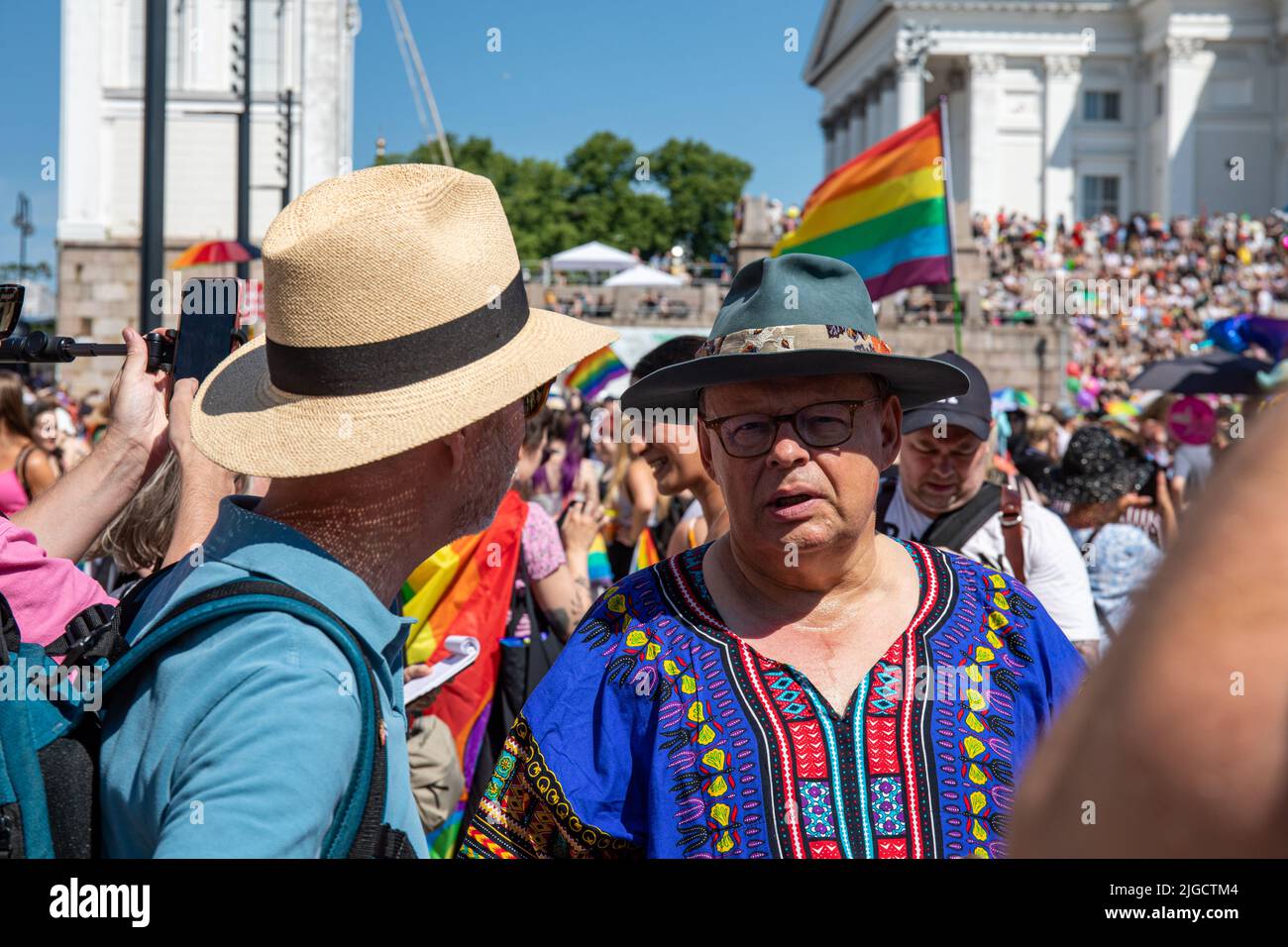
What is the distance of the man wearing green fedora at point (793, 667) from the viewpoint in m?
2.26

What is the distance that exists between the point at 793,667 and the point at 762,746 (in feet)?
0.59

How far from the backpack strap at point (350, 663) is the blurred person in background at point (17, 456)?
16.4ft

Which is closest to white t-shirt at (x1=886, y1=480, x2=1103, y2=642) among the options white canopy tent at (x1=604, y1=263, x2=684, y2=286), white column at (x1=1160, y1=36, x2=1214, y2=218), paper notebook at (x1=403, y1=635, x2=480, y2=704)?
paper notebook at (x1=403, y1=635, x2=480, y2=704)

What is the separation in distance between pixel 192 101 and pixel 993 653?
3048 centimetres

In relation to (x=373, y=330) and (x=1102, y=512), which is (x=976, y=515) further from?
(x=373, y=330)

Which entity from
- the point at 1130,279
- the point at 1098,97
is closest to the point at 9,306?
the point at 1130,279

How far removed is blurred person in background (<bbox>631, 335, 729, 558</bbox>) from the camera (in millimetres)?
4426

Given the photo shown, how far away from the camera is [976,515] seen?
4574 mm

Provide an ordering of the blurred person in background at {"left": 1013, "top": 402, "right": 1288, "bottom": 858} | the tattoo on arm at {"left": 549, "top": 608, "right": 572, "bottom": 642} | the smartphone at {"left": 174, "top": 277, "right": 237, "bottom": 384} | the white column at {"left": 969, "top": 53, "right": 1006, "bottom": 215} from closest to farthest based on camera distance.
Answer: the blurred person in background at {"left": 1013, "top": 402, "right": 1288, "bottom": 858}, the smartphone at {"left": 174, "top": 277, "right": 237, "bottom": 384}, the tattoo on arm at {"left": 549, "top": 608, "right": 572, "bottom": 642}, the white column at {"left": 969, "top": 53, "right": 1006, "bottom": 215}

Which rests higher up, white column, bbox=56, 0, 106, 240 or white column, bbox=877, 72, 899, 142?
white column, bbox=877, 72, 899, 142

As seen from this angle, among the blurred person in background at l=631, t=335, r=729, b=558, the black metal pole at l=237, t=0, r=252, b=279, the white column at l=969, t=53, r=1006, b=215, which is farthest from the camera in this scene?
the white column at l=969, t=53, r=1006, b=215

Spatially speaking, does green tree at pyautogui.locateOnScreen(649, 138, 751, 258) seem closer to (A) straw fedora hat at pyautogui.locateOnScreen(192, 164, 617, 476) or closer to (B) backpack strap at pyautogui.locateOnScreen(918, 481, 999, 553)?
(B) backpack strap at pyautogui.locateOnScreen(918, 481, 999, 553)

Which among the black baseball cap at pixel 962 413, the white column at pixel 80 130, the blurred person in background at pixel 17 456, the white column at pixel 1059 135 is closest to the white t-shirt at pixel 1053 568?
the black baseball cap at pixel 962 413

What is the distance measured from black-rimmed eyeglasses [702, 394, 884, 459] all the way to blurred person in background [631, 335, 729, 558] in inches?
67.0
